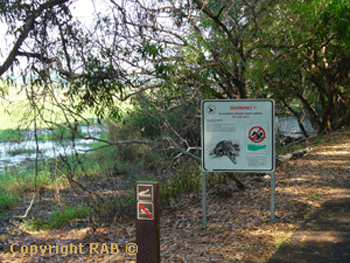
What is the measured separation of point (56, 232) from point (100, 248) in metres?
2.20

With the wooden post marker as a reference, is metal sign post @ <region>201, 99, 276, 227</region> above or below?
above

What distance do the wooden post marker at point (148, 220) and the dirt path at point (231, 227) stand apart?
1.19m

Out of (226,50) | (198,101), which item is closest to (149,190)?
(198,101)

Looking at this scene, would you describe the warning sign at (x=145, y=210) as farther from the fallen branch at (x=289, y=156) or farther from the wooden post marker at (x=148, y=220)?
the fallen branch at (x=289, y=156)

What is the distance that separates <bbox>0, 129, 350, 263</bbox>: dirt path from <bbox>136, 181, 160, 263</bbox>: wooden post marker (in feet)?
3.90

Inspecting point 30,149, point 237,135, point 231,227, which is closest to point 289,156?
point 231,227

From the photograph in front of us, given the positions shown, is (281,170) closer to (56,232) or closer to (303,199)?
(303,199)

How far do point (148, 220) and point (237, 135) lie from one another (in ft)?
8.98

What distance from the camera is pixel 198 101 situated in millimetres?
8766

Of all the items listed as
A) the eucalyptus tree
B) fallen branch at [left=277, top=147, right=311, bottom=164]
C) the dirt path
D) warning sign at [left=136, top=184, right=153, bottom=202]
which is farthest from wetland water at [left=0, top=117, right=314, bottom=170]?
warning sign at [left=136, top=184, right=153, bottom=202]

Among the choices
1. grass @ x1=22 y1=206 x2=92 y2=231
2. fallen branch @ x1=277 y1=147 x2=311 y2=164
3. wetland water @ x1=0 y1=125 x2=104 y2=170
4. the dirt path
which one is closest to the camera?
the dirt path

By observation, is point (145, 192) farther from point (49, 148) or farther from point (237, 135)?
point (49, 148)

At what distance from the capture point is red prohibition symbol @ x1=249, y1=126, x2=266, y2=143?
235 inches

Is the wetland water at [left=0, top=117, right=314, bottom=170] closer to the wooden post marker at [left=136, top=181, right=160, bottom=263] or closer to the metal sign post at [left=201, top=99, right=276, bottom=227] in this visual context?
the metal sign post at [left=201, top=99, right=276, bottom=227]
